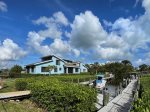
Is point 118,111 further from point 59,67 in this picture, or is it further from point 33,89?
point 59,67

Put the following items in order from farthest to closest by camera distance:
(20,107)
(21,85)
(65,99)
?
(21,85)
(20,107)
(65,99)

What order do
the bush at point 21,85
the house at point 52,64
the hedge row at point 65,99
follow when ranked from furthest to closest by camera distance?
1. the house at point 52,64
2. the bush at point 21,85
3. the hedge row at point 65,99

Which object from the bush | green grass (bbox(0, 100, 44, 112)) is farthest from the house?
green grass (bbox(0, 100, 44, 112))

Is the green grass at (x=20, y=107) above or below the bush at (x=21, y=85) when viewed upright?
below

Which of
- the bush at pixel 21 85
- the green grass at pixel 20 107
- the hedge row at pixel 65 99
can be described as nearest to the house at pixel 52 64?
the bush at pixel 21 85

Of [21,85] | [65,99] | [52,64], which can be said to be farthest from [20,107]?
[52,64]

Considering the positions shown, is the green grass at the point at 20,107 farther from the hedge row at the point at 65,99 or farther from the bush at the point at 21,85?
the bush at the point at 21,85

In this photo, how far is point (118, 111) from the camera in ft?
53.4

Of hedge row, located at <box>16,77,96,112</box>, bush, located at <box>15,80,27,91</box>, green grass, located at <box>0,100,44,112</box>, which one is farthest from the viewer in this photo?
bush, located at <box>15,80,27,91</box>

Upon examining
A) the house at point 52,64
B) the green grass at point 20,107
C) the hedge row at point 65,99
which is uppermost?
the house at point 52,64

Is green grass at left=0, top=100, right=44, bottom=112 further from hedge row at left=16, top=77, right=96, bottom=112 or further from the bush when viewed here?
the bush

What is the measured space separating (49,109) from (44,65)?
58348 millimetres

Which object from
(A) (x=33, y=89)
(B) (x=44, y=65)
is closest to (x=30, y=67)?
(B) (x=44, y=65)

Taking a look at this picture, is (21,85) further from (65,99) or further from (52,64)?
(52,64)
